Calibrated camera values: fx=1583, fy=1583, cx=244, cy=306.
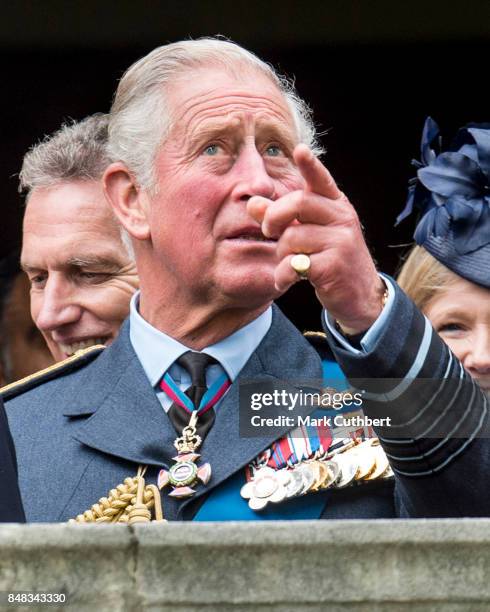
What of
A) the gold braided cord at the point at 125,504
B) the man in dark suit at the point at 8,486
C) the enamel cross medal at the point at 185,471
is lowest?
the gold braided cord at the point at 125,504

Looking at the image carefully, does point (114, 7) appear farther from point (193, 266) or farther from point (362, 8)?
point (193, 266)

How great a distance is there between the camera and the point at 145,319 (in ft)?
8.50

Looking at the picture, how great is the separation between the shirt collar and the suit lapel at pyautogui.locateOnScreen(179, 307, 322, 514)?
0.04 feet

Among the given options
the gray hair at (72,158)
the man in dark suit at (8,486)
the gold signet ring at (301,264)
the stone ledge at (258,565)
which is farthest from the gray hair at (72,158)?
the stone ledge at (258,565)

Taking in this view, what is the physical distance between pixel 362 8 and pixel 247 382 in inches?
57.8

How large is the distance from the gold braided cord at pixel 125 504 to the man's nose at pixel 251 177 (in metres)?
0.46

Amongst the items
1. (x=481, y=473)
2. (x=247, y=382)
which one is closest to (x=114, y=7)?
(x=247, y=382)

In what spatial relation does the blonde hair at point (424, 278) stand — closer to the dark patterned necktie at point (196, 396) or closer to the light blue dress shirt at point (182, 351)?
the light blue dress shirt at point (182, 351)

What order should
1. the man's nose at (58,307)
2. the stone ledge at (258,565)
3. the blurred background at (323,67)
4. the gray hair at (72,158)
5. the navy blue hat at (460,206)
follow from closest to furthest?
the stone ledge at (258,565)
the navy blue hat at (460,206)
the man's nose at (58,307)
the gray hair at (72,158)
the blurred background at (323,67)

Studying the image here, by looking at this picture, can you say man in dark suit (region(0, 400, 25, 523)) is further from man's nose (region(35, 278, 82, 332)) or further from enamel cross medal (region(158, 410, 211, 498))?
man's nose (region(35, 278, 82, 332))

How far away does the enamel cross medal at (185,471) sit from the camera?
7.66ft

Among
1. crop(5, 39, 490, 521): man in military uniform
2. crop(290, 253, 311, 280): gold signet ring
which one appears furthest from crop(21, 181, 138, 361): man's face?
crop(290, 253, 311, 280): gold signet ring

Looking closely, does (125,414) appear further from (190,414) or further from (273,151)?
(273,151)

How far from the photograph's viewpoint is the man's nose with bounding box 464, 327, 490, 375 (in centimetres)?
246
